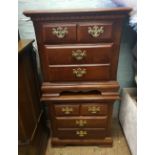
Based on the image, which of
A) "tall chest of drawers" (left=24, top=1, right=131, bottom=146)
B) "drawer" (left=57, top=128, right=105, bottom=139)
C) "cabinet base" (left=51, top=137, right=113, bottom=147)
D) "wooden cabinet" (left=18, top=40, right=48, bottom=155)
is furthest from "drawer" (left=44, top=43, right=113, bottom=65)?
"cabinet base" (left=51, top=137, right=113, bottom=147)

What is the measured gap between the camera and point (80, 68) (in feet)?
3.88

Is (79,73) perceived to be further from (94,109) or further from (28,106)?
(28,106)

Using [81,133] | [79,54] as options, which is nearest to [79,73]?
[79,54]

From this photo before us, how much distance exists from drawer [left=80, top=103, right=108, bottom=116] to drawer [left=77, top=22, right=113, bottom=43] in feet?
1.56

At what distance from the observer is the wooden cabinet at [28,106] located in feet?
3.61

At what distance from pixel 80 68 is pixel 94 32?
25 centimetres

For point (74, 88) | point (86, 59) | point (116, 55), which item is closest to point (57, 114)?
point (74, 88)

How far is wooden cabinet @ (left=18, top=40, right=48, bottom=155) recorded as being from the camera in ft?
3.61

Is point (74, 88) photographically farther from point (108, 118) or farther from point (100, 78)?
point (108, 118)

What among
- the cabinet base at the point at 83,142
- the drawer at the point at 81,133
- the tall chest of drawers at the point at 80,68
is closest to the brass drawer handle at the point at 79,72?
the tall chest of drawers at the point at 80,68

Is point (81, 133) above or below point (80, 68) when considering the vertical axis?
below

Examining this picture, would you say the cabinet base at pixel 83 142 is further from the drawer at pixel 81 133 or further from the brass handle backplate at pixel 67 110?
the brass handle backplate at pixel 67 110

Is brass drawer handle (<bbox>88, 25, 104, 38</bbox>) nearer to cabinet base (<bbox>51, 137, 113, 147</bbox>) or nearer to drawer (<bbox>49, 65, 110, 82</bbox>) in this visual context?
drawer (<bbox>49, 65, 110, 82</bbox>)
